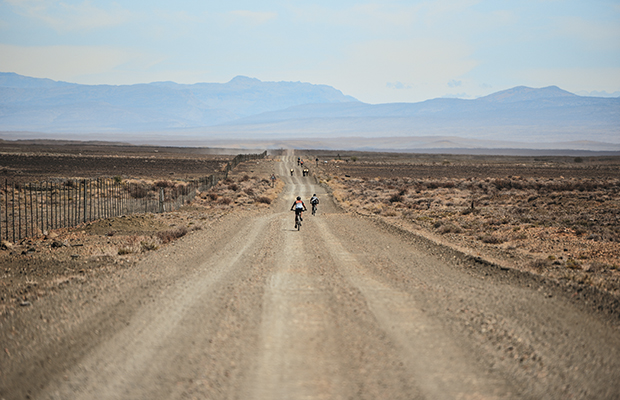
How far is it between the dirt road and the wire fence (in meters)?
11.7

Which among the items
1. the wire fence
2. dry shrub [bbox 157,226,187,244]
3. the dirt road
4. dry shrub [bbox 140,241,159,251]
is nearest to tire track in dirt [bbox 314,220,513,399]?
the dirt road

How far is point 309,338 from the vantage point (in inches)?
313

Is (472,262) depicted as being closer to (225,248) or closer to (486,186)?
(225,248)

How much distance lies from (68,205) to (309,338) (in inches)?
907

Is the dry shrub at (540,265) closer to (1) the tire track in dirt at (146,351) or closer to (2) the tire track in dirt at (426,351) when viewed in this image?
(2) the tire track in dirt at (426,351)

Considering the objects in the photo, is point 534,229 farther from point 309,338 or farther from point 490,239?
point 309,338

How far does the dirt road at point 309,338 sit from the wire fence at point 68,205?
38.3 ft

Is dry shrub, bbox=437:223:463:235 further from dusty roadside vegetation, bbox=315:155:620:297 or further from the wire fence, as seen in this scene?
the wire fence

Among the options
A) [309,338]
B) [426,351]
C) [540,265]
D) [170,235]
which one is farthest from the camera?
[170,235]

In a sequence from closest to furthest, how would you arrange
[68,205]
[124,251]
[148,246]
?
[124,251] < [148,246] < [68,205]

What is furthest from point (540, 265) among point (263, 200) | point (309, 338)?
point (263, 200)

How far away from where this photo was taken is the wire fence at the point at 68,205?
2257cm

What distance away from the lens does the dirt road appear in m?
6.36

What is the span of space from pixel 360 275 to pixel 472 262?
4.28m
